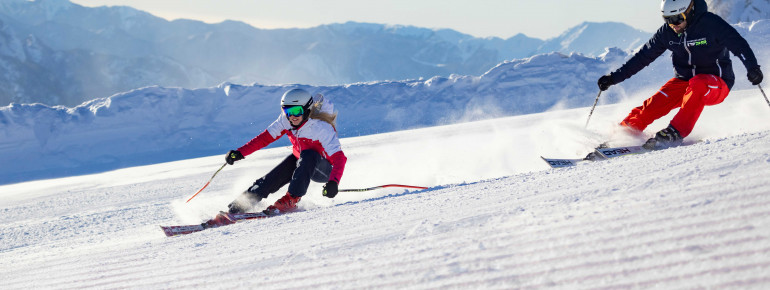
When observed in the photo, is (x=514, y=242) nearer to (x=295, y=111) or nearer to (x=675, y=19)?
(x=295, y=111)

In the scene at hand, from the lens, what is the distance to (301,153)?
13.6 feet

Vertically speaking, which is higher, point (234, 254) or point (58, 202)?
point (234, 254)

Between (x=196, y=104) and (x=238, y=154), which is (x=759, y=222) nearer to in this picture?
(x=238, y=154)

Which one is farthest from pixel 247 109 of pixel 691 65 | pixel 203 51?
pixel 203 51

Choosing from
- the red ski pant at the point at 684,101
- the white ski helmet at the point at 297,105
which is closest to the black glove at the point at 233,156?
the white ski helmet at the point at 297,105

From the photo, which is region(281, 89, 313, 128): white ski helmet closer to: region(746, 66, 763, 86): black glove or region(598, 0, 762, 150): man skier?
region(598, 0, 762, 150): man skier

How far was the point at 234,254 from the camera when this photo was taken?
225 centimetres

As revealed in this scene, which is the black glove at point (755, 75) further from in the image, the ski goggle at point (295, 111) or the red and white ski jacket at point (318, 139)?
the ski goggle at point (295, 111)

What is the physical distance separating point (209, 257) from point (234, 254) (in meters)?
0.13

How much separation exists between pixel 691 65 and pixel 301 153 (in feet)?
11.2

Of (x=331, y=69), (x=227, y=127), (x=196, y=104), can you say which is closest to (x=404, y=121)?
(x=227, y=127)

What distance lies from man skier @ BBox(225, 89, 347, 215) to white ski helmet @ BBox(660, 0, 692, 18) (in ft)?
9.57

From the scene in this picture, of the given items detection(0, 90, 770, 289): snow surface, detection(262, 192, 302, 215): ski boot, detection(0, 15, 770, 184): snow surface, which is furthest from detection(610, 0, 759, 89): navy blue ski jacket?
detection(0, 15, 770, 184): snow surface

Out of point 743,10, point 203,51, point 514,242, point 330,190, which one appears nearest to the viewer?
point 514,242
